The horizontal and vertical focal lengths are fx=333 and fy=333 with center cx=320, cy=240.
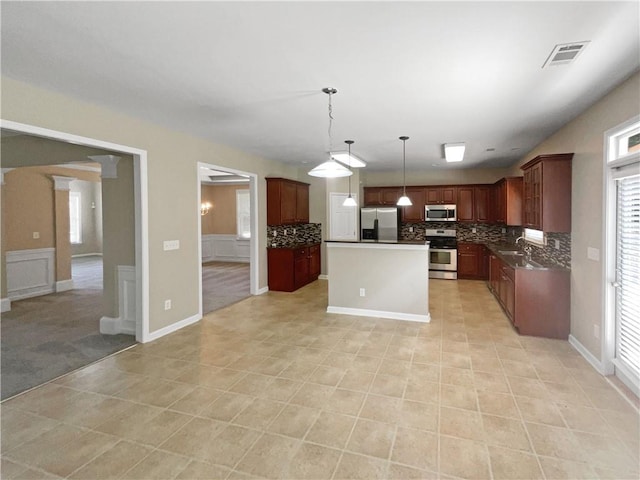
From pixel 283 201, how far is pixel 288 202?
212 mm

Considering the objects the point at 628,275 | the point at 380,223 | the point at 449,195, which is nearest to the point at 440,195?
the point at 449,195

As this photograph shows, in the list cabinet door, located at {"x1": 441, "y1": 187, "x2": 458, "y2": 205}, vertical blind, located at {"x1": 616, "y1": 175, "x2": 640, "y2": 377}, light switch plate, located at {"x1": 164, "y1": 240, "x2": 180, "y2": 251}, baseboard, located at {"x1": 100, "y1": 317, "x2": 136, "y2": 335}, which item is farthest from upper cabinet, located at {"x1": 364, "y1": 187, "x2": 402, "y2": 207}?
baseboard, located at {"x1": 100, "y1": 317, "x2": 136, "y2": 335}

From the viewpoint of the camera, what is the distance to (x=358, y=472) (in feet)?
6.48

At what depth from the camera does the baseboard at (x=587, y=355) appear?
3.18 meters

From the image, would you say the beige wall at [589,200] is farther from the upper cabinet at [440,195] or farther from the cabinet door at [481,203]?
the upper cabinet at [440,195]

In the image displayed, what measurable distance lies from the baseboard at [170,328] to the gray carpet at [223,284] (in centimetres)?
51

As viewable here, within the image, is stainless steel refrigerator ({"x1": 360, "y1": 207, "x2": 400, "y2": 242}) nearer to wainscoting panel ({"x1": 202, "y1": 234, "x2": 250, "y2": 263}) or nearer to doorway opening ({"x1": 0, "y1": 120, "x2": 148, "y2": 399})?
wainscoting panel ({"x1": 202, "y1": 234, "x2": 250, "y2": 263})

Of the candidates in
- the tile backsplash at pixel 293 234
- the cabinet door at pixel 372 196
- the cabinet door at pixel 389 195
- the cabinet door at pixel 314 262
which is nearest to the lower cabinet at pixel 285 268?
the tile backsplash at pixel 293 234

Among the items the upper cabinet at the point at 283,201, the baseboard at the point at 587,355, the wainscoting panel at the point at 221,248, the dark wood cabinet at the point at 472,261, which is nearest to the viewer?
the baseboard at the point at 587,355

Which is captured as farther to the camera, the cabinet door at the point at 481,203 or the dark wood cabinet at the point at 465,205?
the dark wood cabinet at the point at 465,205

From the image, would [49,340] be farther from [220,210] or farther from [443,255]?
[220,210]

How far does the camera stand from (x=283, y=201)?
6.75 m

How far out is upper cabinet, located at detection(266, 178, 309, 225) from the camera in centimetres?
664

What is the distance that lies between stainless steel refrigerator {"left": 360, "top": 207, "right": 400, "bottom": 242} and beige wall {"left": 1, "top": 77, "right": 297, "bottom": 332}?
371 cm
